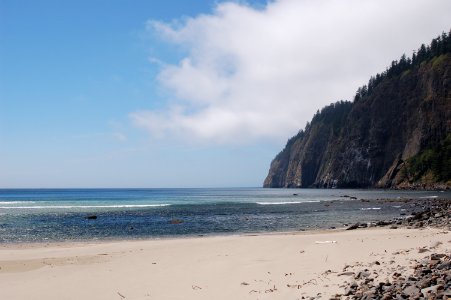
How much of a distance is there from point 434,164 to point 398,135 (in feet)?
81.5

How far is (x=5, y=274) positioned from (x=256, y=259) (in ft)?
31.3

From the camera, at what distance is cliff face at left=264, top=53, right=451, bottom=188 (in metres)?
130

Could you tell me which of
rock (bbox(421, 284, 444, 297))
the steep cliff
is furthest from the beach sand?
the steep cliff

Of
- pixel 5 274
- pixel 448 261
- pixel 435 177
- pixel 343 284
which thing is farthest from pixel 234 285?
pixel 435 177

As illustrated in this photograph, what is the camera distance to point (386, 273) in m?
10.9

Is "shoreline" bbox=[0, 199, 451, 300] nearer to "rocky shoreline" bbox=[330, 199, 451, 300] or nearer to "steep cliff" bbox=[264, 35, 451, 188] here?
"rocky shoreline" bbox=[330, 199, 451, 300]

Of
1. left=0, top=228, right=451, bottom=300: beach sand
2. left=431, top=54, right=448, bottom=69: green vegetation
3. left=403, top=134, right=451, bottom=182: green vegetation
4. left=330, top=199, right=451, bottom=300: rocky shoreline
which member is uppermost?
left=431, top=54, right=448, bottom=69: green vegetation

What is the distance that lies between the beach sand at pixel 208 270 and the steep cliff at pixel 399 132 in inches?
4799

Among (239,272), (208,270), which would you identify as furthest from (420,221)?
(208,270)

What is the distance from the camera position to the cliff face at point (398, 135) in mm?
129875

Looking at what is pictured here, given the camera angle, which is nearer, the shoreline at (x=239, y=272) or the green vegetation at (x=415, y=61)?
the shoreline at (x=239, y=272)

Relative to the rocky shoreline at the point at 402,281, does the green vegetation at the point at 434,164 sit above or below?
above

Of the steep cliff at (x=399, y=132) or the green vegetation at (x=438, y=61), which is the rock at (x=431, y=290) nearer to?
the steep cliff at (x=399, y=132)

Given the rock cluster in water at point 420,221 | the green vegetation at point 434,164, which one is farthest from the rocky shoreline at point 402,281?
the green vegetation at point 434,164
